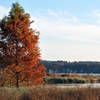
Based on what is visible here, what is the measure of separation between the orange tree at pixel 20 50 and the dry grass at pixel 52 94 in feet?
25.2

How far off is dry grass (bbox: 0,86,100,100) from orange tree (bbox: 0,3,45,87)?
7.70 m

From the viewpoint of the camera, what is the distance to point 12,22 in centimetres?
2433

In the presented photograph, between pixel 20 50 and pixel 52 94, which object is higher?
pixel 20 50

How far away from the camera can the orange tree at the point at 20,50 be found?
2381 centimetres

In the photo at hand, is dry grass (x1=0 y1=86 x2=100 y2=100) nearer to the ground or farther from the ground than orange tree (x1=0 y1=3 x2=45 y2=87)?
nearer to the ground

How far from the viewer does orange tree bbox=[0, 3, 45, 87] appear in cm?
2381

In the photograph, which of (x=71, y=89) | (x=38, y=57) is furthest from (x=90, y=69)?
(x=71, y=89)

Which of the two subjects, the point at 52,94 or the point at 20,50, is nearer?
the point at 52,94

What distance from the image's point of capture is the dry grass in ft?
49.1

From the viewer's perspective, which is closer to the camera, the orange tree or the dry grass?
the dry grass

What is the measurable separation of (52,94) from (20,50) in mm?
8938

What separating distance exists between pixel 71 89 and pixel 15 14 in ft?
33.8

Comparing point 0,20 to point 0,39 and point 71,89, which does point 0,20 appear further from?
point 71,89

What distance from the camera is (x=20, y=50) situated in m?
23.8
